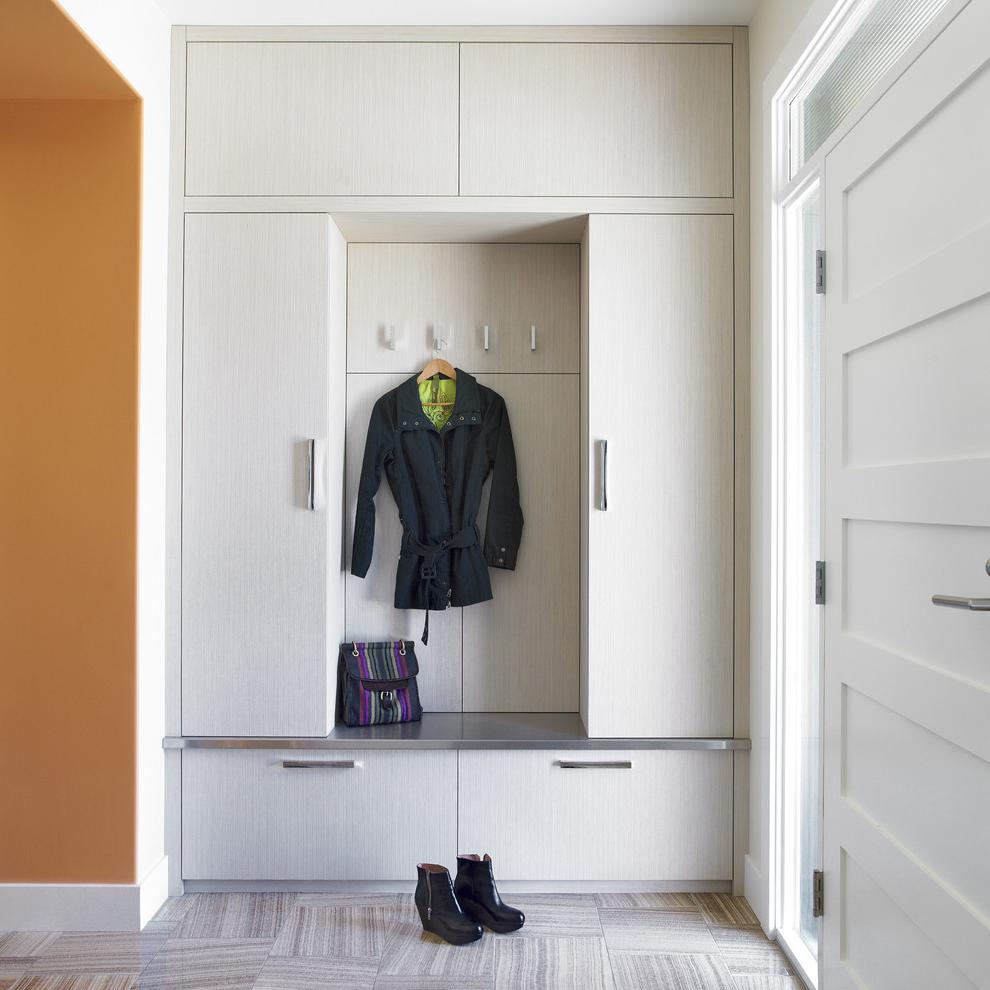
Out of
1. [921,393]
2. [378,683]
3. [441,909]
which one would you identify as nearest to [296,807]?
[378,683]

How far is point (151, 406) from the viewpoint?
240 centimetres

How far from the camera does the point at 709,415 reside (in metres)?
2.50

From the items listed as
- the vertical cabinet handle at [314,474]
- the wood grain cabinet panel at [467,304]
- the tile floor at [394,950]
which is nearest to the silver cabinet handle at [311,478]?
the vertical cabinet handle at [314,474]

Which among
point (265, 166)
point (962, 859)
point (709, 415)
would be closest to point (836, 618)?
point (962, 859)

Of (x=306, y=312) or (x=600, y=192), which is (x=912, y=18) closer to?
(x=600, y=192)

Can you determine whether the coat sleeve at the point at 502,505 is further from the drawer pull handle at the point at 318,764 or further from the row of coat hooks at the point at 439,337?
the drawer pull handle at the point at 318,764

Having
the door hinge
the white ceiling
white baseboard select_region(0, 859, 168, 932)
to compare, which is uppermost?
the white ceiling

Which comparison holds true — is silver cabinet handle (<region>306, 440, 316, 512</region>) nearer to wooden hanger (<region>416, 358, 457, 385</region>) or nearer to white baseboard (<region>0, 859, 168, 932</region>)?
wooden hanger (<region>416, 358, 457, 385</region>)

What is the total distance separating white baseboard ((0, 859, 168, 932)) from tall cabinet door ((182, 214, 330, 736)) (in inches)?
23.6

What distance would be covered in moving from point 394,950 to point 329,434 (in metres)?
1.47

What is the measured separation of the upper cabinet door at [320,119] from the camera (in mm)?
2502

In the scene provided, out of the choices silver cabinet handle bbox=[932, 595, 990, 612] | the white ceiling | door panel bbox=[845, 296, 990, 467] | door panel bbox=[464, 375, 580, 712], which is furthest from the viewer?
door panel bbox=[464, 375, 580, 712]

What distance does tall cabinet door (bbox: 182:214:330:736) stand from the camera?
2490 millimetres

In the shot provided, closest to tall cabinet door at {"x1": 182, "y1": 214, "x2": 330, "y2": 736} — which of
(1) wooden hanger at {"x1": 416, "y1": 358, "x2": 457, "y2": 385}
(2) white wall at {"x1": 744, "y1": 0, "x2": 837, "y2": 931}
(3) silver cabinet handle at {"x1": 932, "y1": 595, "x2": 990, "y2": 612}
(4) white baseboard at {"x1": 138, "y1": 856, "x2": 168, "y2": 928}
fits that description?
(1) wooden hanger at {"x1": 416, "y1": 358, "x2": 457, "y2": 385}
